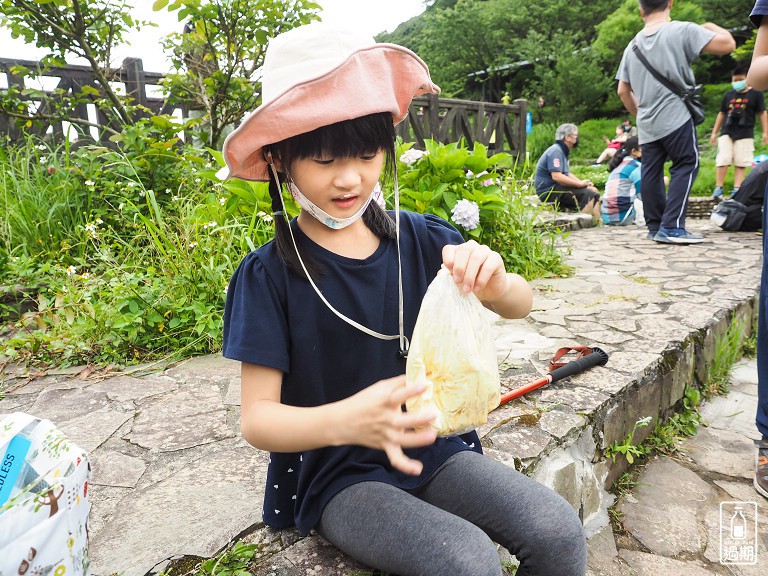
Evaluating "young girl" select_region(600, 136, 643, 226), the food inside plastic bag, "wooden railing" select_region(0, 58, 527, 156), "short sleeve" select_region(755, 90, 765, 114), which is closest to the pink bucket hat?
the food inside plastic bag

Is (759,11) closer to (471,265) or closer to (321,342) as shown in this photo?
(471,265)

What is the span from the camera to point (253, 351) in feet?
3.68

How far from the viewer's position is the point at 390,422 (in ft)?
2.82

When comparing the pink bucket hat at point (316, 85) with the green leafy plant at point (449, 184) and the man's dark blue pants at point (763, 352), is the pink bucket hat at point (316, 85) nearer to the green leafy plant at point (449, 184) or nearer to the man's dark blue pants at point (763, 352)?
the man's dark blue pants at point (763, 352)

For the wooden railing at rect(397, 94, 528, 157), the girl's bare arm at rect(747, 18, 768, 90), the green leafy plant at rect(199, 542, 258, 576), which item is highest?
the wooden railing at rect(397, 94, 528, 157)

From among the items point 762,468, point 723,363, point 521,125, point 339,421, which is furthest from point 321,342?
point 521,125

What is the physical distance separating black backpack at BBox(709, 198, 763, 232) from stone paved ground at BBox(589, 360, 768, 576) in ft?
13.6

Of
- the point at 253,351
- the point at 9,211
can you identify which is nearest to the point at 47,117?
the point at 9,211

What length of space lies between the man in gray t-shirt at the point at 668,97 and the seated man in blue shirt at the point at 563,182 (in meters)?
1.76

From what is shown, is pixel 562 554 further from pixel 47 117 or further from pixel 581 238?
pixel 581 238

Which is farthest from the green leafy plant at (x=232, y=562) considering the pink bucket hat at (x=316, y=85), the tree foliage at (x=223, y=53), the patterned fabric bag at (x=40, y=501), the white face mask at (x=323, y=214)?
the tree foliage at (x=223, y=53)

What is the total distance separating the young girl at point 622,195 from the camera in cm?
712

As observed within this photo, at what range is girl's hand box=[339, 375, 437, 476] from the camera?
0.84m

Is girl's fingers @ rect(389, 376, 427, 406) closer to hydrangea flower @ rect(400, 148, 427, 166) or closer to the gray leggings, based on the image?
the gray leggings
